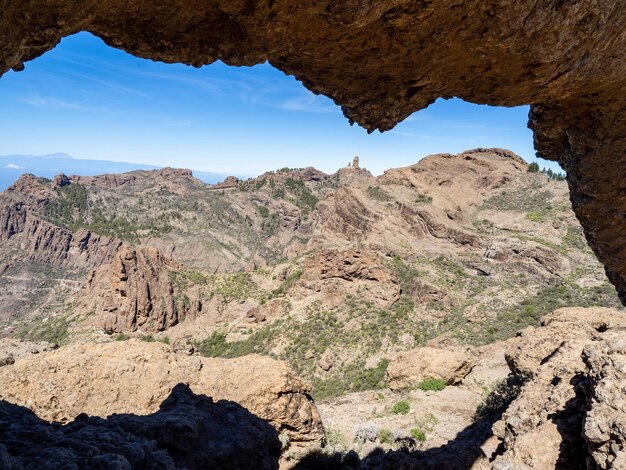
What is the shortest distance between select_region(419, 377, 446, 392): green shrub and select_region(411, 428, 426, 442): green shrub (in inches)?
170

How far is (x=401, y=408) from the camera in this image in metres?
14.7

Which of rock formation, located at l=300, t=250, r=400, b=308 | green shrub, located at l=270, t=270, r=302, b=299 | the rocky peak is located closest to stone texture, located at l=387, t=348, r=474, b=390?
rock formation, located at l=300, t=250, r=400, b=308

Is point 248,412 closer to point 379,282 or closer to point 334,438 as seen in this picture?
point 334,438

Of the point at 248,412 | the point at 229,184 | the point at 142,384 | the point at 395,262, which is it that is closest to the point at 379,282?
the point at 395,262

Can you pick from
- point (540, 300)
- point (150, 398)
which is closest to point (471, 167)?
point (540, 300)

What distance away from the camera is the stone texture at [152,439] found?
13.9ft

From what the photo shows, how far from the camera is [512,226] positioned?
5450cm

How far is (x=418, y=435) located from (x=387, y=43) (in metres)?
12.2

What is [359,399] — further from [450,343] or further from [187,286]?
[187,286]

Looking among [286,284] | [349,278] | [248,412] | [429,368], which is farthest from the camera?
[286,284]

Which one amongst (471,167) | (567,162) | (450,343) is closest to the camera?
(567,162)

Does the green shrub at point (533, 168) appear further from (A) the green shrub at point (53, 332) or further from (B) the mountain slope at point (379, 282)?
(A) the green shrub at point (53, 332)

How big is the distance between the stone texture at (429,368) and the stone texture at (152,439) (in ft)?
35.6

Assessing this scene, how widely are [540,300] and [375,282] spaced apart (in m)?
16.4
